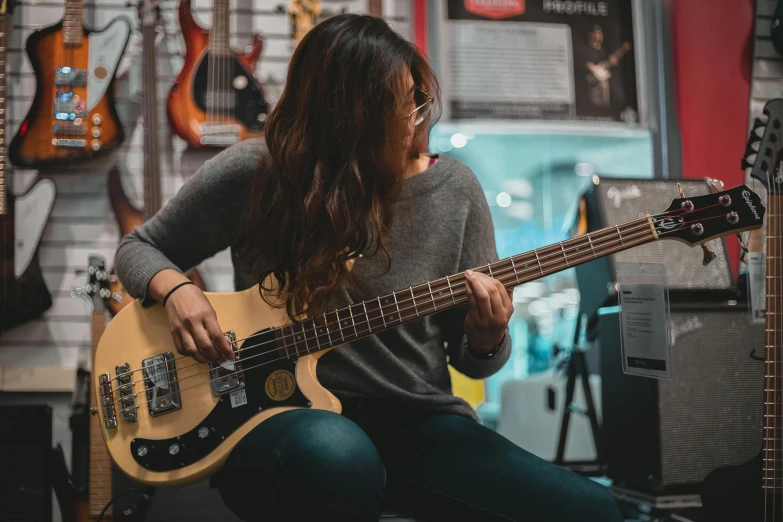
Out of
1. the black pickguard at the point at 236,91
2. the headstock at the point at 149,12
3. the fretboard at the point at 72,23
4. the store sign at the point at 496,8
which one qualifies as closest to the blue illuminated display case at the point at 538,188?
the store sign at the point at 496,8

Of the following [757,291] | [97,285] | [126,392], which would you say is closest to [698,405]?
[757,291]

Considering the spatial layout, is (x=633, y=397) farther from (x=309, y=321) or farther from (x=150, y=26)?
(x=150, y=26)

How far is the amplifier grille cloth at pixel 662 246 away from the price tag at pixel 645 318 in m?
0.63

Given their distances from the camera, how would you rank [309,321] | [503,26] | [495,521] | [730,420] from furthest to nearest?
[503,26]
[730,420]
[309,321]
[495,521]

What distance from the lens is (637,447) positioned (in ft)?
5.97

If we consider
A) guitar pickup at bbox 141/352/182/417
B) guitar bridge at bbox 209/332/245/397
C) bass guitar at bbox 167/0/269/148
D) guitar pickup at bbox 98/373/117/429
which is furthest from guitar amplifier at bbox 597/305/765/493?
bass guitar at bbox 167/0/269/148

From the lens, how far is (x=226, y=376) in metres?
1.26

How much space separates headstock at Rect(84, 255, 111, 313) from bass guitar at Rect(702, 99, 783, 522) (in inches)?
66.9

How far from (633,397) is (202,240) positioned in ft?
3.86

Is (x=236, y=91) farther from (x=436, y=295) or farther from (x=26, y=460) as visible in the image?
(x=436, y=295)

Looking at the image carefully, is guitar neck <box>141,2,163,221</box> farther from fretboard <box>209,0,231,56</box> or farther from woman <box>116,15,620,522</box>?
woman <box>116,15,620,522</box>

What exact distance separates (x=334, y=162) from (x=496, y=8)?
1757 millimetres

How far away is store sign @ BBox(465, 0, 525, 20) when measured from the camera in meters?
2.79

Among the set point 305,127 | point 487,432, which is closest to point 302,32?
point 305,127
